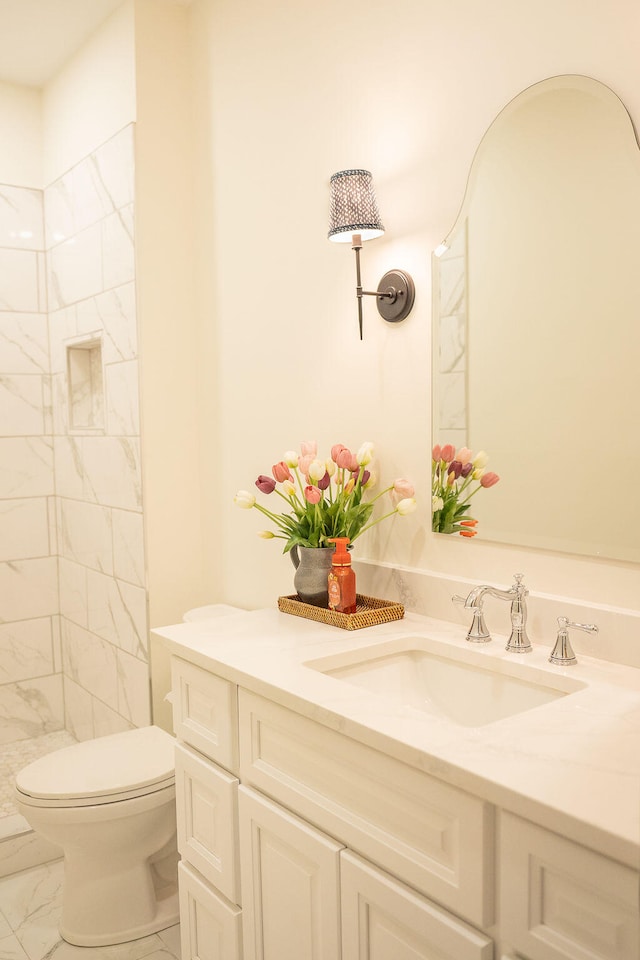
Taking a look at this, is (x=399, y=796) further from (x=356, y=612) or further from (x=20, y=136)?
(x=20, y=136)

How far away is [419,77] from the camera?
185 cm

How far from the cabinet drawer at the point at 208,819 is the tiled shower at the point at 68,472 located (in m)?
0.98

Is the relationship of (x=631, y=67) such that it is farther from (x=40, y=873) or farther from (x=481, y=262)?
(x=40, y=873)

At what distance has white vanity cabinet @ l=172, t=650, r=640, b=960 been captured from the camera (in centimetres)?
101

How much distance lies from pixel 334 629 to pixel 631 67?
1.23m

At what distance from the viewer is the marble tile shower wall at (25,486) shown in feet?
11.0

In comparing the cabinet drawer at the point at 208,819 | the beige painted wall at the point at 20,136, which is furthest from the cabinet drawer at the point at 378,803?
the beige painted wall at the point at 20,136

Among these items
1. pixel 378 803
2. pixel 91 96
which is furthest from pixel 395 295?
pixel 91 96

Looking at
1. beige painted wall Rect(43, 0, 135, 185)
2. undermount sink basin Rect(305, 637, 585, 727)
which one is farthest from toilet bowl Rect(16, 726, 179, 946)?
beige painted wall Rect(43, 0, 135, 185)

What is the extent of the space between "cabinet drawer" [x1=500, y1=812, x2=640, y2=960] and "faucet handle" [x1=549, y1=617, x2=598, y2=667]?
0.49 metres

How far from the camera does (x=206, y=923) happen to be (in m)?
1.77

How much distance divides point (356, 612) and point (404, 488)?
1.00 feet

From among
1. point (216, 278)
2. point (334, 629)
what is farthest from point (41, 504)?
point (334, 629)

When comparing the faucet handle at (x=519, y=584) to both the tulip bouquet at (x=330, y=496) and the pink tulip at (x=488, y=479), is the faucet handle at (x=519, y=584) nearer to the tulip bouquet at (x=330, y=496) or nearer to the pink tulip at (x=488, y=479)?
the pink tulip at (x=488, y=479)
